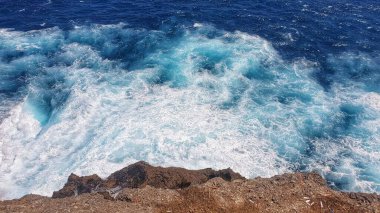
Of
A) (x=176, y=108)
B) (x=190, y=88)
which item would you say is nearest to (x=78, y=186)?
(x=176, y=108)

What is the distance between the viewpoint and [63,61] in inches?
1960

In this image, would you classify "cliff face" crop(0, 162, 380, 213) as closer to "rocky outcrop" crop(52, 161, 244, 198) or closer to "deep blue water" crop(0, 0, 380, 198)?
"rocky outcrop" crop(52, 161, 244, 198)

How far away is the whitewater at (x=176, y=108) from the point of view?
35.1 m

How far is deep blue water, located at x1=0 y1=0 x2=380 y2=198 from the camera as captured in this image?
117ft

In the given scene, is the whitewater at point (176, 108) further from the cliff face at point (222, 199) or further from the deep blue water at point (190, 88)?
the cliff face at point (222, 199)

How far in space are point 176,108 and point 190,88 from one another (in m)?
4.44

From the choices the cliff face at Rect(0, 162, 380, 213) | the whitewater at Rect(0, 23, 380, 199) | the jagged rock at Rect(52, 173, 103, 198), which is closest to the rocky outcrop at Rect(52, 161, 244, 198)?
the jagged rock at Rect(52, 173, 103, 198)

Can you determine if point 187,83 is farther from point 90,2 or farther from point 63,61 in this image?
point 90,2

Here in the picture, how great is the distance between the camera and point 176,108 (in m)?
41.5

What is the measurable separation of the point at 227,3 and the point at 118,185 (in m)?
45.3

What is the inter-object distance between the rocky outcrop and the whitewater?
188 inches

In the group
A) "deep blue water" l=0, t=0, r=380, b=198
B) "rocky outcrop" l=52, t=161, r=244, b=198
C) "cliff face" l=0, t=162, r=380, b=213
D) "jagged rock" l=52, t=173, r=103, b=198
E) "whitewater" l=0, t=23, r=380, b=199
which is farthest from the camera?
"deep blue water" l=0, t=0, r=380, b=198

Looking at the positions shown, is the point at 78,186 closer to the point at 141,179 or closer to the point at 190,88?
the point at 141,179

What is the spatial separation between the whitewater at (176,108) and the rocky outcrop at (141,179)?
4773 mm
